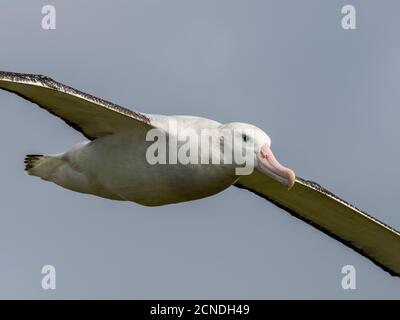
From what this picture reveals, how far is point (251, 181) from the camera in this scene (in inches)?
1078

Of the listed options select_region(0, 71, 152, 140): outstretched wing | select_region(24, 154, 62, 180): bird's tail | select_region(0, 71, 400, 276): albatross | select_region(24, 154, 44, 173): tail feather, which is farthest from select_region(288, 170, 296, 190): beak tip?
select_region(24, 154, 44, 173): tail feather

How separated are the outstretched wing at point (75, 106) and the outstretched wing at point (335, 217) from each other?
344 centimetres

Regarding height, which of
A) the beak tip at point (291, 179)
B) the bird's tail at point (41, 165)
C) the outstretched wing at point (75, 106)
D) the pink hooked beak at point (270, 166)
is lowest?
the beak tip at point (291, 179)

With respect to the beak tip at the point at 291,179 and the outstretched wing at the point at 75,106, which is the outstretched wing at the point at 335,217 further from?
the outstretched wing at the point at 75,106

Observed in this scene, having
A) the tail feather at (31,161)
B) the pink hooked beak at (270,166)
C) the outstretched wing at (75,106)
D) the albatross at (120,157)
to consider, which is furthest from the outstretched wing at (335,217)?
the tail feather at (31,161)

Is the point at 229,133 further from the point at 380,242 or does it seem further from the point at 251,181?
the point at 380,242

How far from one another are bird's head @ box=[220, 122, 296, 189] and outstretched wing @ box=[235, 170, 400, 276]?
119 inches

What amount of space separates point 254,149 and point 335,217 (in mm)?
4673

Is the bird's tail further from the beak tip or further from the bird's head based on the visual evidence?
the beak tip

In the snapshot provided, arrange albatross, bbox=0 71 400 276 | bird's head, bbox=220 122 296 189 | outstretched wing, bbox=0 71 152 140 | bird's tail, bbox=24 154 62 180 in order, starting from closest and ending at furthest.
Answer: outstretched wing, bbox=0 71 152 140 → albatross, bbox=0 71 400 276 → bird's head, bbox=220 122 296 189 → bird's tail, bbox=24 154 62 180

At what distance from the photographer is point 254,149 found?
938 inches

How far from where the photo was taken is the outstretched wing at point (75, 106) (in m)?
23.0

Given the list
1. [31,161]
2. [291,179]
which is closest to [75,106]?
[31,161]

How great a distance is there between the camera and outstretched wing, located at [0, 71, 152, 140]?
2300cm
